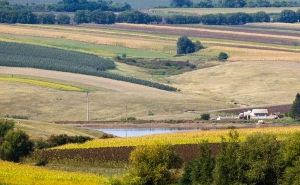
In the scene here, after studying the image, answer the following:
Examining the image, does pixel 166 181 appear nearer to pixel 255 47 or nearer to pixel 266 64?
pixel 266 64

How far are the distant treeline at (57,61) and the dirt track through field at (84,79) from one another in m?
2.93

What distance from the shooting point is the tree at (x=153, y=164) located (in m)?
60.2

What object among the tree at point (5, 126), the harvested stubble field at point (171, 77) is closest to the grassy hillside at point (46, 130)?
the tree at point (5, 126)

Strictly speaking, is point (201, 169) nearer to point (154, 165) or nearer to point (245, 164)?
point (245, 164)

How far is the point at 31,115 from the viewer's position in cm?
10425

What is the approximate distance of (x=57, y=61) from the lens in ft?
477

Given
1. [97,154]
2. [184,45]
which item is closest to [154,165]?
[97,154]

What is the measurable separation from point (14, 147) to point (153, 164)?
44.0 ft

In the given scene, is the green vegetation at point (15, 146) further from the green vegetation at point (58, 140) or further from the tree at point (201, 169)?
the tree at point (201, 169)

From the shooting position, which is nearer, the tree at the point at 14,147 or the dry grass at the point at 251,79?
the tree at the point at 14,147

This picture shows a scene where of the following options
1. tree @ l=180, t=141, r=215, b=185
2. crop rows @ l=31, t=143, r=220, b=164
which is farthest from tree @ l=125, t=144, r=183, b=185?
crop rows @ l=31, t=143, r=220, b=164

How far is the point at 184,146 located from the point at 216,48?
99.0 metres

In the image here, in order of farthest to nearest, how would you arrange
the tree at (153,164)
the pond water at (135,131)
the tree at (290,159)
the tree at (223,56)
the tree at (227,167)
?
1. the tree at (223,56)
2. the pond water at (135,131)
3. the tree at (153,164)
4. the tree at (227,167)
5. the tree at (290,159)

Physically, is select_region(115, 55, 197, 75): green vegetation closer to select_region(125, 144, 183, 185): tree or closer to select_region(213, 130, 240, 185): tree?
select_region(125, 144, 183, 185): tree
